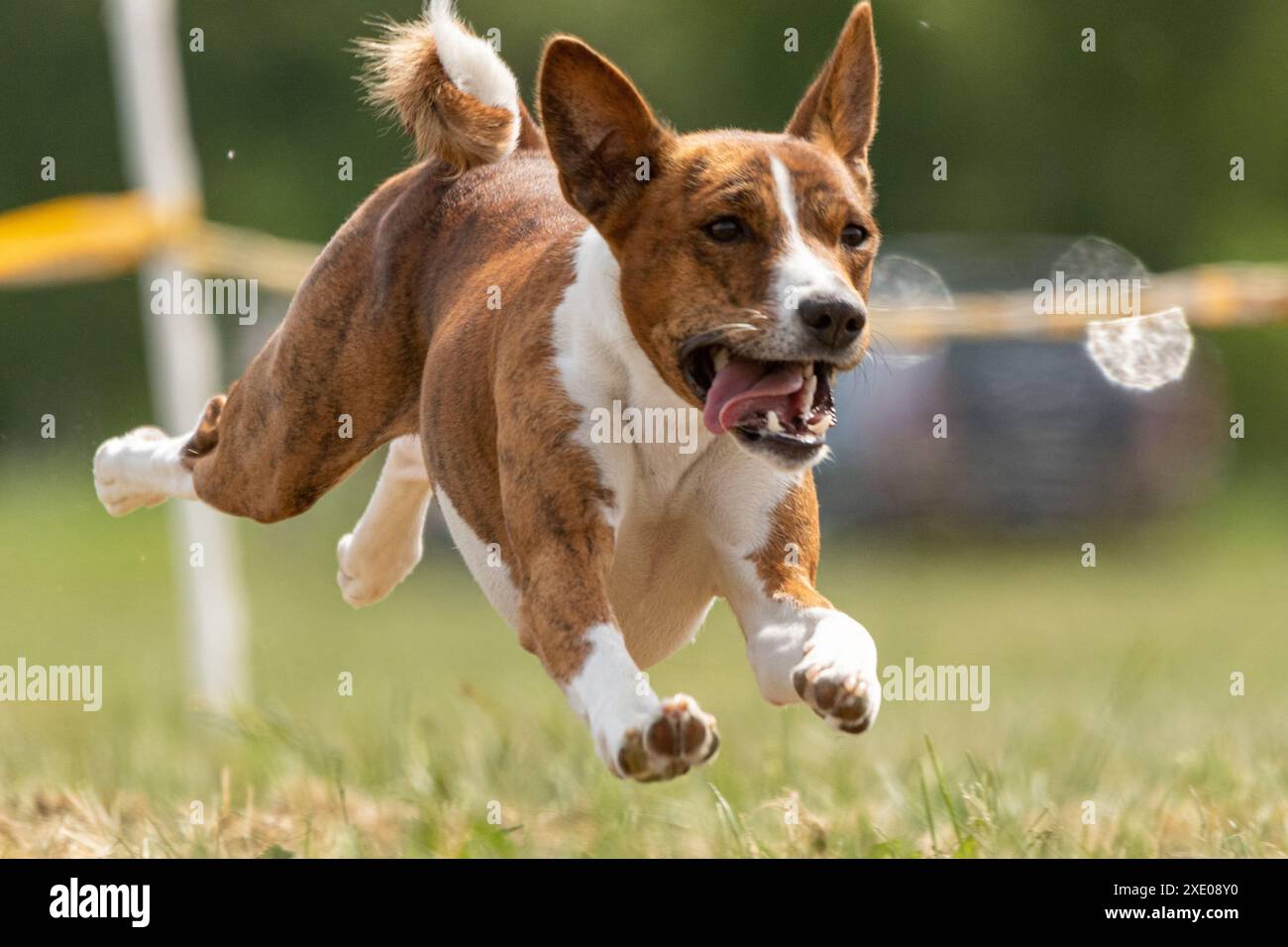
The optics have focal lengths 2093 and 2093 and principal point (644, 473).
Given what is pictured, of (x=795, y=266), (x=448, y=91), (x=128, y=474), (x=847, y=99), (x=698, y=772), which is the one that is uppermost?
(x=448, y=91)

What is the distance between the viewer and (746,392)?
376 cm

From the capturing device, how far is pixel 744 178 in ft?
12.5

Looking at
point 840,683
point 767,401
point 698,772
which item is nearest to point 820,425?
point 767,401

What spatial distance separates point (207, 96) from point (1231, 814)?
16.2 metres

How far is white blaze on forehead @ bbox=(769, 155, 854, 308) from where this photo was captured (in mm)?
3654

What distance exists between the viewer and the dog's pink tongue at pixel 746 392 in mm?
3762

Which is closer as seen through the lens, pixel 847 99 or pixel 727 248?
pixel 727 248

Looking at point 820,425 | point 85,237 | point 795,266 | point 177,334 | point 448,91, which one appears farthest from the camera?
point 177,334

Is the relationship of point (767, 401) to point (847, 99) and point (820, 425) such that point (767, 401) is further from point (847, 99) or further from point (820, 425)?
point (847, 99)

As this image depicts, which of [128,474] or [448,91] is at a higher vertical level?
[448,91]

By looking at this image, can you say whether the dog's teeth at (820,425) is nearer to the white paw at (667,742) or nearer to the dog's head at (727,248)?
the dog's head at (727,248)

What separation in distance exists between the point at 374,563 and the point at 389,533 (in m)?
0.10

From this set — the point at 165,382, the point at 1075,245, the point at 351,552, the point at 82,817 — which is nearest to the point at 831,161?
the point at 351,552

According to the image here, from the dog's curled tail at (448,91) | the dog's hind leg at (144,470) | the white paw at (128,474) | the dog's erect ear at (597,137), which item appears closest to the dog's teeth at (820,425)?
the dog's erect ear at (597,137)
